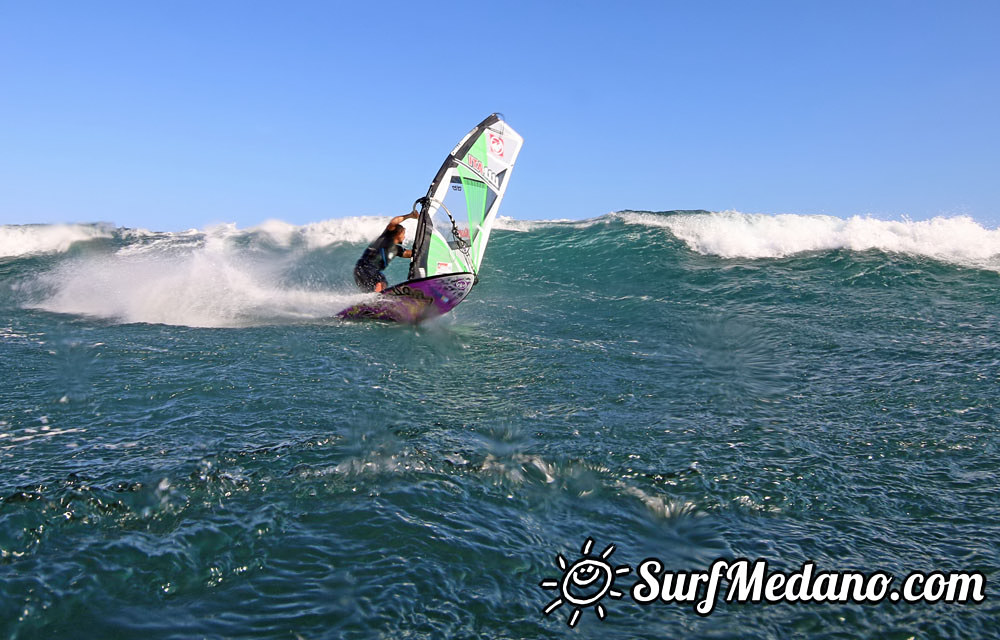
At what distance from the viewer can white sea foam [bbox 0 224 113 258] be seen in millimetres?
18250

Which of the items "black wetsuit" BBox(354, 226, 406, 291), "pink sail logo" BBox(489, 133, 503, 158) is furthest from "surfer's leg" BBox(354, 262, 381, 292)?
"pink sail logo" BBox(489, 133, 503, 158)

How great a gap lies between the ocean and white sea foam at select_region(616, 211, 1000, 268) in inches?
149

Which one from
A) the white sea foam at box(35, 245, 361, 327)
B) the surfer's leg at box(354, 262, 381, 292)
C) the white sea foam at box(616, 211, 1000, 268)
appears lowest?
the white sea foam at box(35, 245, 361, 327)

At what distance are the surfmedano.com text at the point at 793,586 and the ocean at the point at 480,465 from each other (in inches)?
2.1

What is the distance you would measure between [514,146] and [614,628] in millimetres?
9974

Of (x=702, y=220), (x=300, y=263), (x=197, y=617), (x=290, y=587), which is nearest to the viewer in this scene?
(x=197, y=617)

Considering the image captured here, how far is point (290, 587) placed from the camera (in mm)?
2973

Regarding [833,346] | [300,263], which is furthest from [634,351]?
[300,263]

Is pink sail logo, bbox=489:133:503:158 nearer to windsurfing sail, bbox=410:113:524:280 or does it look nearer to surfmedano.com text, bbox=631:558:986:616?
windsurfing sail, bbox=410:113:524:280

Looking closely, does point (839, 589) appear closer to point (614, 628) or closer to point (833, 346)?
point (614, 628)
